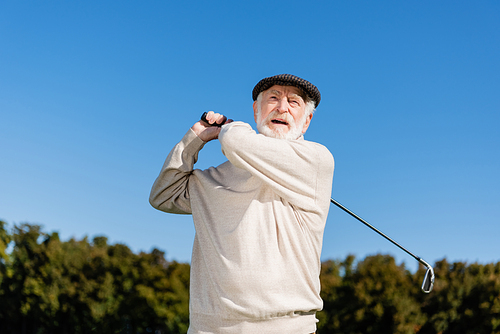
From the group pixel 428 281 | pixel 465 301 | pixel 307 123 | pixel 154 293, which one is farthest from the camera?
pixel 154 293

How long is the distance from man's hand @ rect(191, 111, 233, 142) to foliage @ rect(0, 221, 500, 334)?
13.4 m

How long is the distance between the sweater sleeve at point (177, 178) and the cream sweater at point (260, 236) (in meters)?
0.04

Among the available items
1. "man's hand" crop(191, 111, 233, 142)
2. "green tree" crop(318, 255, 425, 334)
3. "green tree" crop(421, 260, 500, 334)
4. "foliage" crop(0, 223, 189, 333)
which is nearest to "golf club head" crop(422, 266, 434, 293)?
"man's hand" crop(191, 111, 233, 142)

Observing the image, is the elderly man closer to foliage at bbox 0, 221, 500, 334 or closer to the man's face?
the man's face

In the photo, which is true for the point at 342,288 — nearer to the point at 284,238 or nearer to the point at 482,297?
the point at 482,297

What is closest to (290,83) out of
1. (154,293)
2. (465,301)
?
(465,301)

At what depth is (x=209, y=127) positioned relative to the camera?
2.88m

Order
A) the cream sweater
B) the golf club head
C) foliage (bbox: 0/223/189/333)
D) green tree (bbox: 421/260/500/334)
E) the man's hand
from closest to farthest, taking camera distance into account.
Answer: the cream sweater
the man's hand
the golf club head
green tree (bbox: 421/260/500/334)
foliage (bbox: 0/223/189/333)

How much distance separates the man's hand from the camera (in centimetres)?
285

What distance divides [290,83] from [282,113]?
187 mm

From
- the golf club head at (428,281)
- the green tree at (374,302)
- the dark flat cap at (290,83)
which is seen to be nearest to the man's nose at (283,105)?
the dark flat cap at (290,83)

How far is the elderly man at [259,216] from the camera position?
8.13 feet

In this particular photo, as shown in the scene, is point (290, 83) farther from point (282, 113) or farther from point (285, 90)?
point (282, 113)

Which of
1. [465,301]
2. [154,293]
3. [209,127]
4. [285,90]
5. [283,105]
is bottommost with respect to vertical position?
[209,127]
